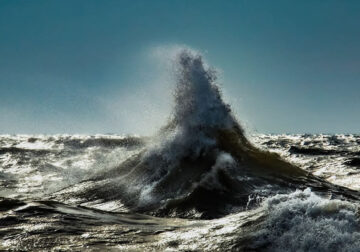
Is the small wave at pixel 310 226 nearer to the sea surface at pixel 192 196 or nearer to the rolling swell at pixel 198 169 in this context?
the sea surface at pixel 192 196

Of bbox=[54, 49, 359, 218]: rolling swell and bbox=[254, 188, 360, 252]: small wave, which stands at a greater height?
bbox=[54, 49, 359, 218]: rolling swell

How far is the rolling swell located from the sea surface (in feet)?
0.13

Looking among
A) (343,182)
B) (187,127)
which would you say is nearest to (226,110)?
(187,127)

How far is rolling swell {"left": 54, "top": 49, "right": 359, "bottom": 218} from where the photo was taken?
11.2 m

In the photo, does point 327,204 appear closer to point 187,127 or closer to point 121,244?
point 121,244

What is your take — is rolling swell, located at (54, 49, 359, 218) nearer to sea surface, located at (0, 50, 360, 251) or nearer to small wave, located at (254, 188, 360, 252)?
sea surface, located at (0, 50, 360, 251)

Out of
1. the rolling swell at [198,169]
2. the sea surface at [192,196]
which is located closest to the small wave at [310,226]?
the sea surface at [192,196]

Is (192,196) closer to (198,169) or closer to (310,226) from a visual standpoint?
(198,169)

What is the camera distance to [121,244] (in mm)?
6922

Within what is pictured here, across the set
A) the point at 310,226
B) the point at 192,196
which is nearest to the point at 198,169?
the point at 192,196

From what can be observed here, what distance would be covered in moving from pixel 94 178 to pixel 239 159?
490 cm

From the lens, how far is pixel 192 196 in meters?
11.1

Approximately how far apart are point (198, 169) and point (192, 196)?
278cm

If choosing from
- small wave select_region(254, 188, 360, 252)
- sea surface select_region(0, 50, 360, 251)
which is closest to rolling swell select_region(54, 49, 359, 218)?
sea surface select_region(0, 50, 360, 251)
